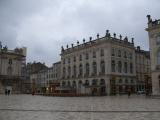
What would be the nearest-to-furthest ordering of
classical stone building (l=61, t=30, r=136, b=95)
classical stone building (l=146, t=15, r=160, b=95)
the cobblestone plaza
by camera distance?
the cobblestone plaza
classical stone building (l=146, t=15, r=160, b=95)
classical stone building (l=61, t=30, r=136, b=95)

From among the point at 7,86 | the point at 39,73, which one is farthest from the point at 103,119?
the point at 39,73

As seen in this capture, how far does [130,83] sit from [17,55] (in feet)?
113

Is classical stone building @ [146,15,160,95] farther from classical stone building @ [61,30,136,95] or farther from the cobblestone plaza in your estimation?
the cobblestone plaza

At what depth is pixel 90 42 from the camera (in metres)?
70.6

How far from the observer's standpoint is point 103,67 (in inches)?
2584

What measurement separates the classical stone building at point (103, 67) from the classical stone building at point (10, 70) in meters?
15.5

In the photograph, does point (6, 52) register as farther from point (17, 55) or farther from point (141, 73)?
point (141, 73)

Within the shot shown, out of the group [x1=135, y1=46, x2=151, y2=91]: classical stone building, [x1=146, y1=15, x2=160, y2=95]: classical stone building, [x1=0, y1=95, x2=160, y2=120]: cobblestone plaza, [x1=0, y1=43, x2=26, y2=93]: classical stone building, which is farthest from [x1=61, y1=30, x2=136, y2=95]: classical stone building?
[x1=0, y1=95, x2=160, y2=120]: cobblestone plaza

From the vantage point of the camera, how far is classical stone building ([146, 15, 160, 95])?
4638 centimetres

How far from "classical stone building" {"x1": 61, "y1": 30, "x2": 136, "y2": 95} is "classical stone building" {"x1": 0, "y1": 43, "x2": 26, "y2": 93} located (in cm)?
A: 1555

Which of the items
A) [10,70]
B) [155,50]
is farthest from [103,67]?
[10,70]

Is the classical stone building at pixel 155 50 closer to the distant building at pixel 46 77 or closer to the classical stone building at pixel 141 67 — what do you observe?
the classical stone building at pixel 141 67

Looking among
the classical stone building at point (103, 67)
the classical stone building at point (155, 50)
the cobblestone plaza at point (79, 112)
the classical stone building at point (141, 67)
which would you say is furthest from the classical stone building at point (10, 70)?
the cobblestone plaza at point (79, 112)

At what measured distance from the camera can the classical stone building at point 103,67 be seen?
63.8 m
